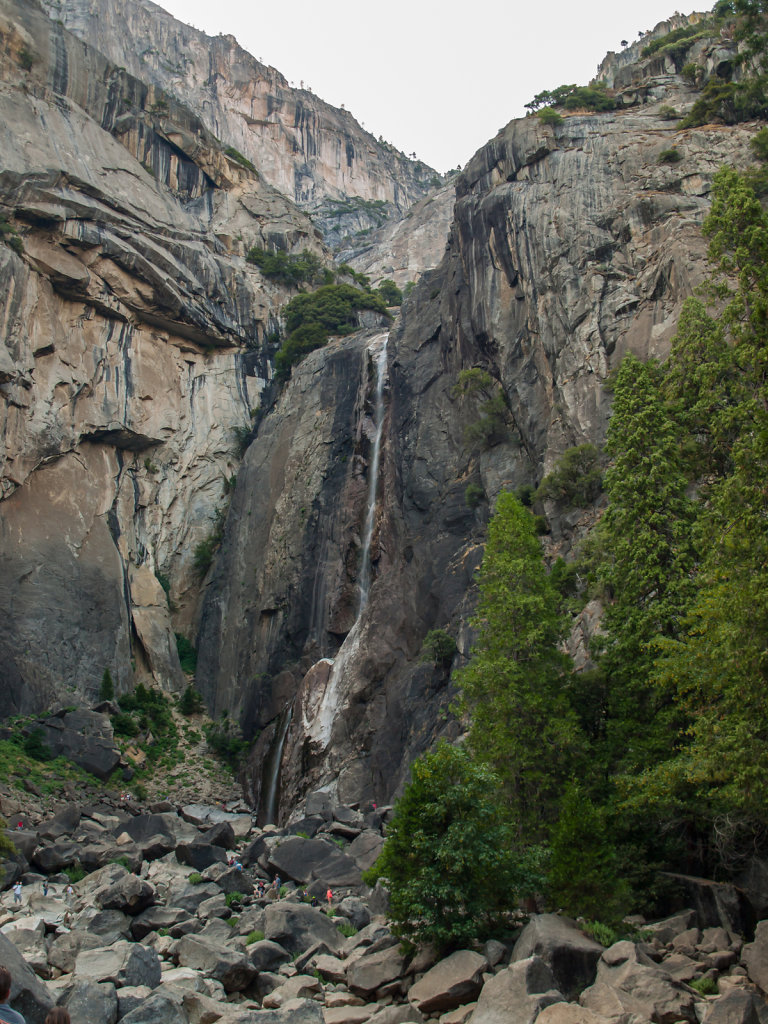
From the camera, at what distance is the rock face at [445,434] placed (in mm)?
31938

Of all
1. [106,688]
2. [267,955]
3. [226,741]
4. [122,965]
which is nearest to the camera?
[122,965]

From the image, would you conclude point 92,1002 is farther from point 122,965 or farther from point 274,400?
point 274,400

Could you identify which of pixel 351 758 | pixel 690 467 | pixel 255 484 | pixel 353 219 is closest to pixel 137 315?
pixel 255 484

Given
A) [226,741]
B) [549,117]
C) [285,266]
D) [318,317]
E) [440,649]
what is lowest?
[226,741]

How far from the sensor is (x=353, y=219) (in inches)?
4355

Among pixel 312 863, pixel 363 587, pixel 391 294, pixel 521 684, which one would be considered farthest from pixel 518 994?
pixel 391 294

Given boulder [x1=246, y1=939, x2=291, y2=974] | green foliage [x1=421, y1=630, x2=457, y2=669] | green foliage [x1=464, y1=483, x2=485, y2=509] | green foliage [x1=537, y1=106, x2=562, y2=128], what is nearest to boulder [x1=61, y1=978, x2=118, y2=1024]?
boulder [x1=246, y1=939, x2=291, y2=974]

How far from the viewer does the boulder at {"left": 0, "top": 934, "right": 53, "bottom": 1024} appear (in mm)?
10703

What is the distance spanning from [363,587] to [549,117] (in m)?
25.7

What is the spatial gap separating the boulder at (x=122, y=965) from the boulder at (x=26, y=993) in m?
1.60

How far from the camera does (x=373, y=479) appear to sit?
4434cm

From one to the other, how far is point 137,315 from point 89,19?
6866cm

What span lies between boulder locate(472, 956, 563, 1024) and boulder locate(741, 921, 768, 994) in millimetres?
2739

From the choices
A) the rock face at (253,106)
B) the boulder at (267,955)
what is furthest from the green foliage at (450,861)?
the rock face at (253,106)
